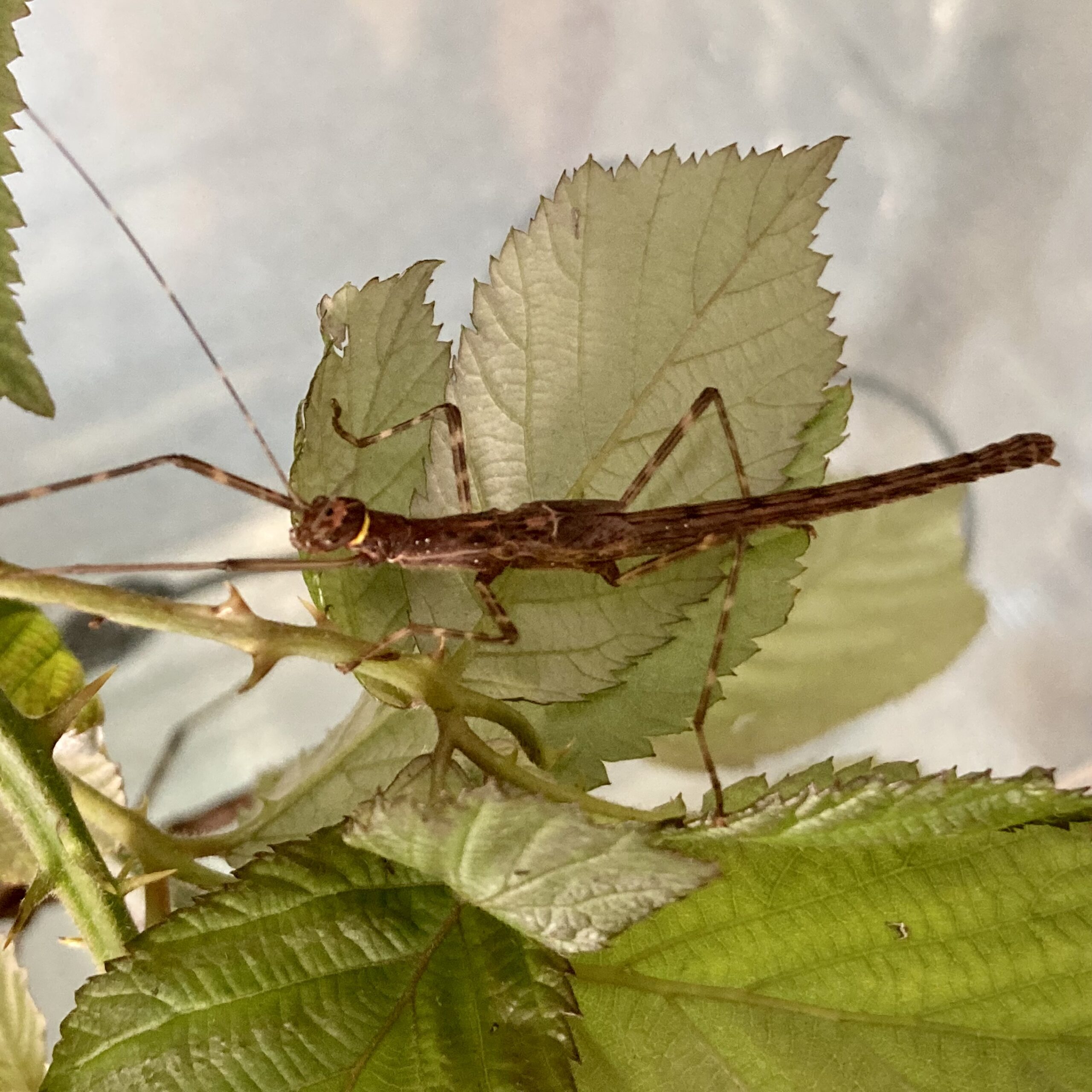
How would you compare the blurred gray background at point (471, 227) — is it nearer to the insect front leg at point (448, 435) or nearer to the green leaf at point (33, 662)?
the green leaf at point (33, 662)

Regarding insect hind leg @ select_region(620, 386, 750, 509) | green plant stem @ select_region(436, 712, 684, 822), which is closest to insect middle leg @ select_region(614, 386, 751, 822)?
insect hind leg @ select_region(620, 386, 750, 509)

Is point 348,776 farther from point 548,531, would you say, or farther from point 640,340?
point 640,340

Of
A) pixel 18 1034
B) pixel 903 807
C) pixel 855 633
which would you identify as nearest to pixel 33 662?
pixel 18 1034

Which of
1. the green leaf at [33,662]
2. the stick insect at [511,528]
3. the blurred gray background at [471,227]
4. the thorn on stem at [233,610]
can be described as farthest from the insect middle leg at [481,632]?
the blurred gray background at [471,227]

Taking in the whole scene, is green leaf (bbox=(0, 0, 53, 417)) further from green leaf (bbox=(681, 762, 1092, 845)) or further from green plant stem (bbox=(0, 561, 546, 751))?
green leaf (bbox=(681, 762, 1092, 845))

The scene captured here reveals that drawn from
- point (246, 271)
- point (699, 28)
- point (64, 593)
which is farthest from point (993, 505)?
point (64, 593)
